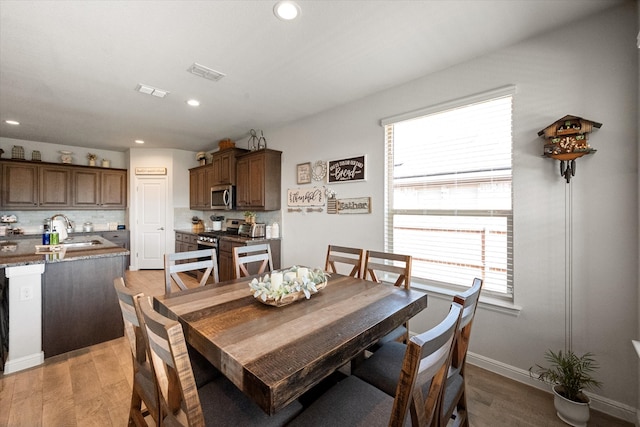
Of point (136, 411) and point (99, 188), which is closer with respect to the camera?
point (136, 411)

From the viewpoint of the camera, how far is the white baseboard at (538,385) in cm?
168

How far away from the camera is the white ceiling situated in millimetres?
1746

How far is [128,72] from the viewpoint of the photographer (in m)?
2.52

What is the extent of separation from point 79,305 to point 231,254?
6.19 feet

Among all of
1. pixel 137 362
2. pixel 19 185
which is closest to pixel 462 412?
pixel 137 362

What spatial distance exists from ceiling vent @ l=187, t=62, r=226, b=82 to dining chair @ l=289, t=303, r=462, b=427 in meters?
2.70

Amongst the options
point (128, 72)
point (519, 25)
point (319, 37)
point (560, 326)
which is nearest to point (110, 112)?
point (128, 72)

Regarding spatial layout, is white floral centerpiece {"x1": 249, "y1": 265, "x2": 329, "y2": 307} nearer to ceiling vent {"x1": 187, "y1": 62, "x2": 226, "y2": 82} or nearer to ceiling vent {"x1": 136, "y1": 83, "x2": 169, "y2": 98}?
ceiling vent {"x1": 187, "y1": 62, "x2": 226, "y2": 82}

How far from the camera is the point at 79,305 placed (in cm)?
252

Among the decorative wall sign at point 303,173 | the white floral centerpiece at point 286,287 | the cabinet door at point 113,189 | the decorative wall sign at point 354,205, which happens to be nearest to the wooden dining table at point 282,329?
the white floral centerpiece at point 286,287

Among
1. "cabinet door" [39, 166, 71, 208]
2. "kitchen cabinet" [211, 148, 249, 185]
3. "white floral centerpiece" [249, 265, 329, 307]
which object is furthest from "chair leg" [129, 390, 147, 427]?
"cabinet door" [39, 166, 71, 208]

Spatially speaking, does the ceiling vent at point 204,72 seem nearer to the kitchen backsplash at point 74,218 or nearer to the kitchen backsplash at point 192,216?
the kitchen backsplash at point 192,216

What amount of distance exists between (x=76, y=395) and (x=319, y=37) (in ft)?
10.2

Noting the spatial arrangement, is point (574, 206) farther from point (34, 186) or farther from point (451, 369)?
point (34, 186)
